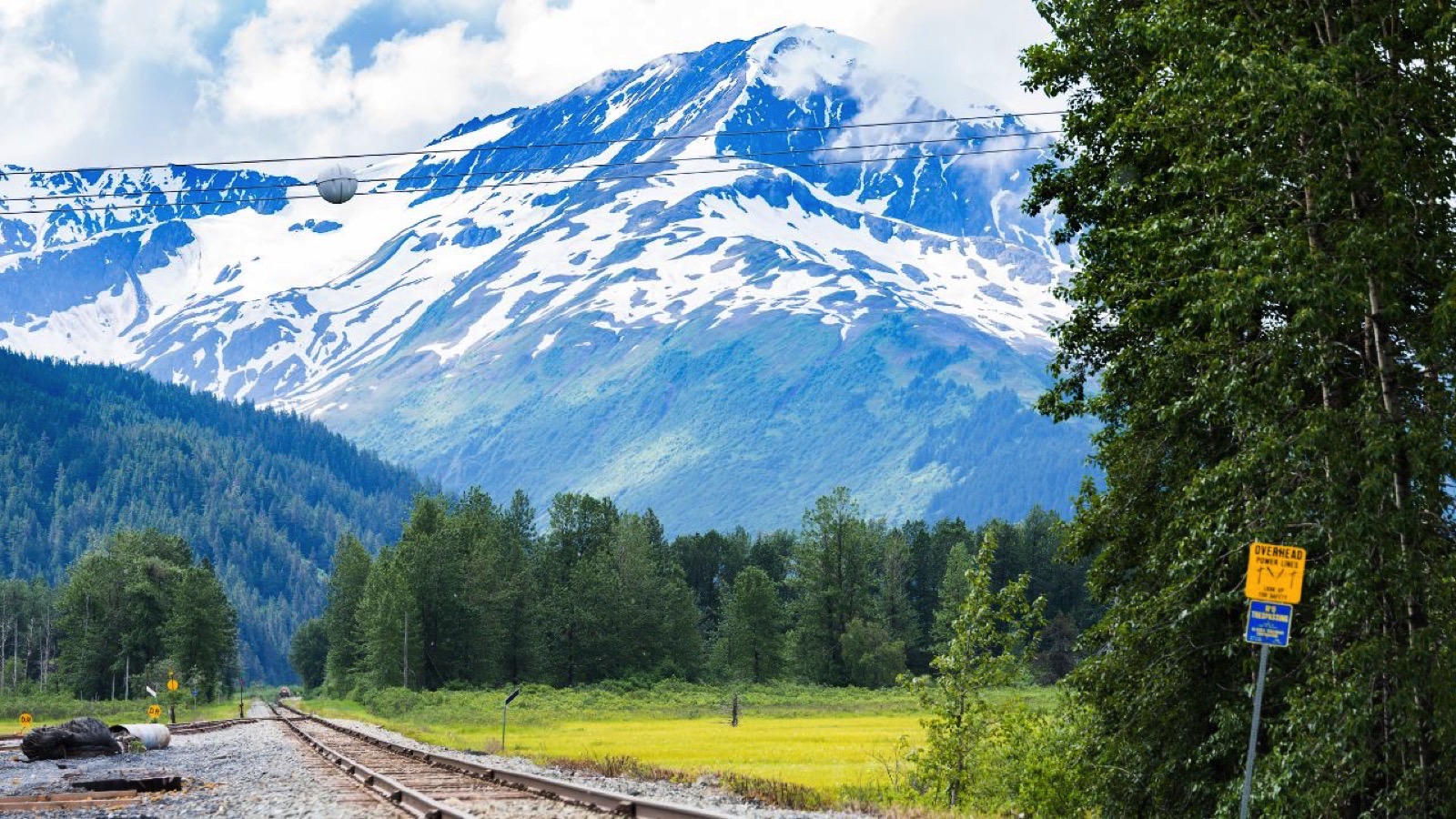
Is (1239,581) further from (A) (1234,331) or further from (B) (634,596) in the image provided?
(B) (634,596)

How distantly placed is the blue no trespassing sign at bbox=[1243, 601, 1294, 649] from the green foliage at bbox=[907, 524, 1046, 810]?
38.5 feet

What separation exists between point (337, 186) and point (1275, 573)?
1915cm

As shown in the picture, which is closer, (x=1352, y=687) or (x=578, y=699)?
(x=1352, y=687)

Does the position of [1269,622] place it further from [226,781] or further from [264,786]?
[226,781]

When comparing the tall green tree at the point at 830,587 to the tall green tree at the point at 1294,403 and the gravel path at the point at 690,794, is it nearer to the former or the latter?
the gravel path at the point at 690,794

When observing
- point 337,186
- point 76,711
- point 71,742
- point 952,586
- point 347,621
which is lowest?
point 76,711

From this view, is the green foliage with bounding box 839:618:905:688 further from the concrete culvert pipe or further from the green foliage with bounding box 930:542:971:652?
the concrete culvert pipe

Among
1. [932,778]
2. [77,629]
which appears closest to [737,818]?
[932,778]

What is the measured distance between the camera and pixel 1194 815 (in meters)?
17.8

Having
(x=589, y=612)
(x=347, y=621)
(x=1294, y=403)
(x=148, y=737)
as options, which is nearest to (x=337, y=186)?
(x=1294, y=403)

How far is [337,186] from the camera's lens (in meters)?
25.6

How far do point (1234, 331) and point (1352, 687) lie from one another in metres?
5.19

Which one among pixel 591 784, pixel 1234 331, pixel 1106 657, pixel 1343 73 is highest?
pixel 1343 73

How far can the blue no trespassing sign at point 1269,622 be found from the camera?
11984 mm
